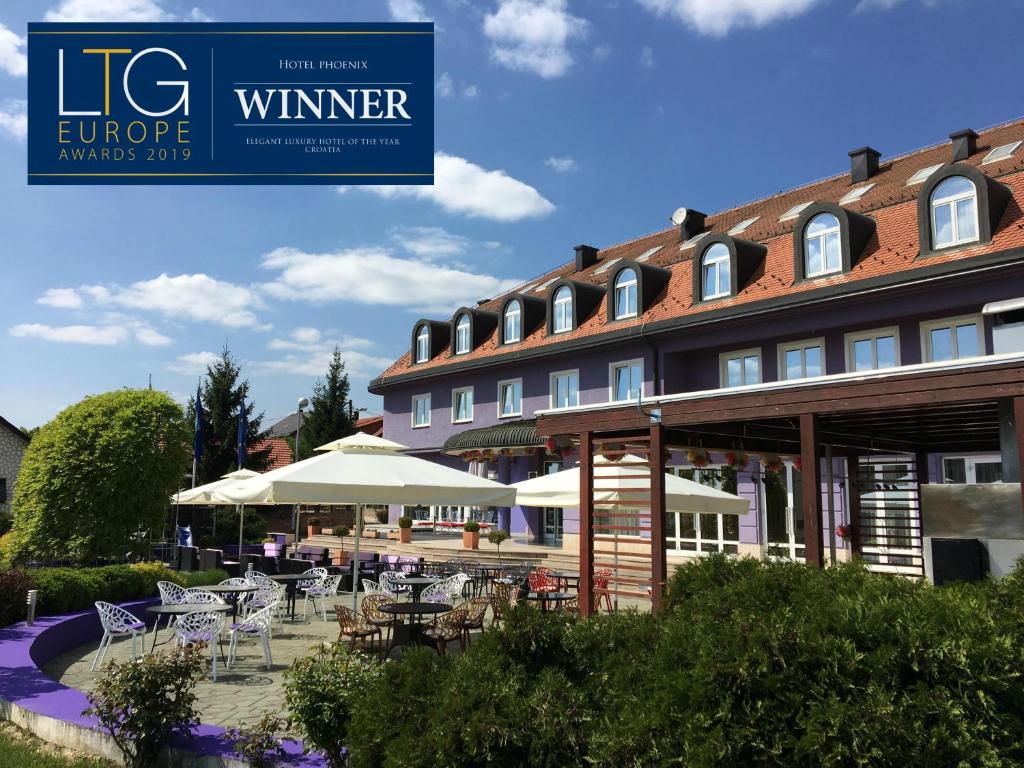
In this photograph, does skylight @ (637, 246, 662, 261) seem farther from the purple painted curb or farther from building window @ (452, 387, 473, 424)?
the purple painted curb

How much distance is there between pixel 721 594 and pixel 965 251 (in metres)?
15.1

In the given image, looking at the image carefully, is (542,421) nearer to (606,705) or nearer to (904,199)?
(606,705)

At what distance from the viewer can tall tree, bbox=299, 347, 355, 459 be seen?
147ft

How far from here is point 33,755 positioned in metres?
6.05

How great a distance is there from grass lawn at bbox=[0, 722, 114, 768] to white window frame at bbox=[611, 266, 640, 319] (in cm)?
1967

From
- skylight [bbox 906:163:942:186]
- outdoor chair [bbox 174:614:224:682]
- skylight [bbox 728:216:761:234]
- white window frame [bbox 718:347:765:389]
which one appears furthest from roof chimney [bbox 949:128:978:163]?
outdoor chair [bbox 174:614:224:682]

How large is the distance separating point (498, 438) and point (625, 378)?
4.86m

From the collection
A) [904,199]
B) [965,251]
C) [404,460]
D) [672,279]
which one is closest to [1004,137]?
[904,199]

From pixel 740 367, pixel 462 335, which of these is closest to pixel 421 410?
pixel 462 335

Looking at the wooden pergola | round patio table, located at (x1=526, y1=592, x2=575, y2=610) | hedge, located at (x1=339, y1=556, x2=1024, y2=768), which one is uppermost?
the wooden pergola

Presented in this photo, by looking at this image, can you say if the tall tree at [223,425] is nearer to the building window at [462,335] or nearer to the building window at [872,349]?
the building window at [462,335]

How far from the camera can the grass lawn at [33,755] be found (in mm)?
5832

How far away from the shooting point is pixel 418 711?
14.8ft

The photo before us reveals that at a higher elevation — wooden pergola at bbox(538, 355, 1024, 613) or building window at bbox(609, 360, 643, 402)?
building window at bbox(609, 360, 643, 402)
